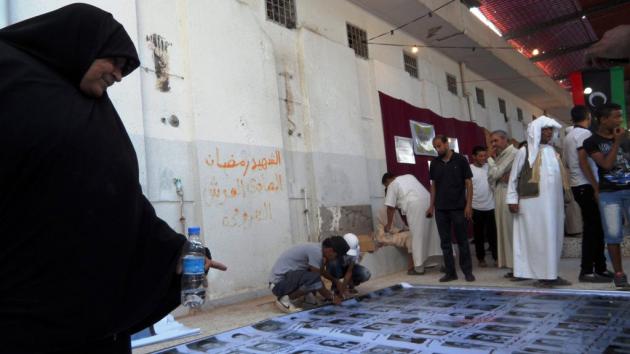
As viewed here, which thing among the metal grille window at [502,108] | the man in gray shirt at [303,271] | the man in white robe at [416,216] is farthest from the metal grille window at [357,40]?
the metal grille window at [502,108]

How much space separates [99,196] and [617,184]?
159 inches

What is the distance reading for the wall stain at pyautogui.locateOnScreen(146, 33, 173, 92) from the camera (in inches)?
182

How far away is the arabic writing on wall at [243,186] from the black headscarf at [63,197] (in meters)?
3.52

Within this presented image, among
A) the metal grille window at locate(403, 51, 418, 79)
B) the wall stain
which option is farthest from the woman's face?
the metal grille window at locate(403, 51, 418, 79)

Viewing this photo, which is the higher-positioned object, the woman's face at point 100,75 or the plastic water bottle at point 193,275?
the woman's face at point 100,75

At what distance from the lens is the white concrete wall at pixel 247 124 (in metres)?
4.54

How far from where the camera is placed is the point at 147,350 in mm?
3107

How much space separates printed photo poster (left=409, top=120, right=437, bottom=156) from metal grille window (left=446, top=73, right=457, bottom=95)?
8.21 ft

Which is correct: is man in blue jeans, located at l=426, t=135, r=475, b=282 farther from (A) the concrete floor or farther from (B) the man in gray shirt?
(B) the man in gray shirt

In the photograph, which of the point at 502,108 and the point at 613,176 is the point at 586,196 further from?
the point at 502,108

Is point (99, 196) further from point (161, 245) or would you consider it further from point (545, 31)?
point (545, 31)

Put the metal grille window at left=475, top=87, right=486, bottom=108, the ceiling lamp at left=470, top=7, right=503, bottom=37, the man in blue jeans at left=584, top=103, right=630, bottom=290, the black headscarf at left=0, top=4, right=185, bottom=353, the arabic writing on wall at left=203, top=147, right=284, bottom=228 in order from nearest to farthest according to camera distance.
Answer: the black headscarf at left=0, top=4, right=185, bottom=353, the man in blue jeans at left=584, top=103, right=630, bottom=290, the arabic writing on wall at left=203, top=147, right=284, bottom=228, the ceiling lamp at left=470, top=7, right=503, bottom=37, the metal grille window at left=475, top=87, right=486, bottom=108

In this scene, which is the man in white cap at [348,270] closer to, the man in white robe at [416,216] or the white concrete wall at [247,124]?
the white concrete wall at [247,124]

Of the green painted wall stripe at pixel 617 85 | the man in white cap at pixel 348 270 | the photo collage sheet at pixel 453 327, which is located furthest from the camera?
the green painted wall stripe at pixel 617 85
